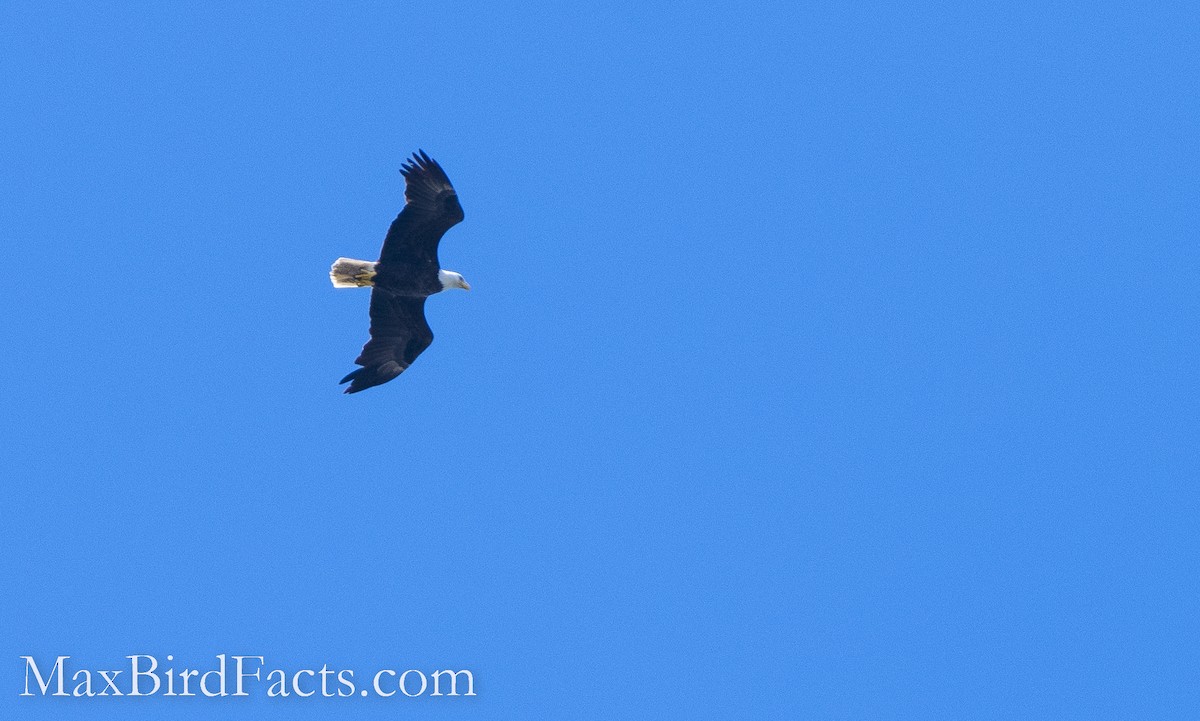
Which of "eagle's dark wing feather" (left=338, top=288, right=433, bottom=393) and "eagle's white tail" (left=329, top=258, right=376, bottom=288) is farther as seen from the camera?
"eagle's dark wing feather" (left=338, top=288, right=433, bottom=393)

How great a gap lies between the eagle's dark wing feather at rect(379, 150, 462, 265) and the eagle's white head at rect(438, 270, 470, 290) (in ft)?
1.57

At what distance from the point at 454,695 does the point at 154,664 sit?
4042 millimetres

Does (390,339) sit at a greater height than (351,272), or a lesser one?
lesser

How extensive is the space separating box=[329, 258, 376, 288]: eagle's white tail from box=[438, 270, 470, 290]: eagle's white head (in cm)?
91

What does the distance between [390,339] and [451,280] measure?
3.82 ft

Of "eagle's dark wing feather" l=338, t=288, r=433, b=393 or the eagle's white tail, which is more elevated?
the eagle's white tail

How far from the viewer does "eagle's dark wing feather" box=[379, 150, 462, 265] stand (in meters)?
31.7

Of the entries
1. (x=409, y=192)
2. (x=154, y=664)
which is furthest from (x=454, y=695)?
(x=409, y=192)

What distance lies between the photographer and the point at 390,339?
33031 mm

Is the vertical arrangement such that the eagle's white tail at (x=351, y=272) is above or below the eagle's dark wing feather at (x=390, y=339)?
above

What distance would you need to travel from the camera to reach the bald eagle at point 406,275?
31734 millimetres

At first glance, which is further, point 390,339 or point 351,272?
point 390,339

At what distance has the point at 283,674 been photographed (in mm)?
33750

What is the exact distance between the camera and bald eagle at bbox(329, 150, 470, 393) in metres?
31.7
